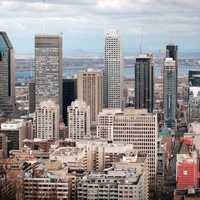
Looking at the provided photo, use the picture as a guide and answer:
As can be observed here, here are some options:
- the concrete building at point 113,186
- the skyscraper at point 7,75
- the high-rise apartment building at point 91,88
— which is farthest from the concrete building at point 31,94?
the concrete building at point 113,186

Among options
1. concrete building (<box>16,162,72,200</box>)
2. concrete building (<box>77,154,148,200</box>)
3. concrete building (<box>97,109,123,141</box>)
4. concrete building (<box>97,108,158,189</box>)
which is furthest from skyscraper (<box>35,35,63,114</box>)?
concrete building (<box>77,154,148,200</box>)

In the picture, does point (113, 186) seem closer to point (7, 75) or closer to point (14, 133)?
point (14, 133)

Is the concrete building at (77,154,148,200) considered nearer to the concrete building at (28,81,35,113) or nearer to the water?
the concrete building at (28,81,35,113)

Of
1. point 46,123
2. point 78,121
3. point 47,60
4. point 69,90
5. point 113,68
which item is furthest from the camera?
point 113,68

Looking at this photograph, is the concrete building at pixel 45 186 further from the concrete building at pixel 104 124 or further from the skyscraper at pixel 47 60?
the skyscraper at pixel 47 60

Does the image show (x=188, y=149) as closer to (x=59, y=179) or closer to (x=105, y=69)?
(x=59, y=179)

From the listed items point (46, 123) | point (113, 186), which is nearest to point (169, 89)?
point (46, 123)

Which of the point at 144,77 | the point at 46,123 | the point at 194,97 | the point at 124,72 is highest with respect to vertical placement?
the point at 124,72
